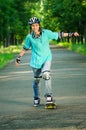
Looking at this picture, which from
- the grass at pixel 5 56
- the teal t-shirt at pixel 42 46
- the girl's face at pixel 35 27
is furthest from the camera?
the grass at pixel 5 56

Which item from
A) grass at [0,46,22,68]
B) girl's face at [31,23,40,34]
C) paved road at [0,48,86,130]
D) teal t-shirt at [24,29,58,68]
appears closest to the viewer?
paved road at [0,48,86,130]

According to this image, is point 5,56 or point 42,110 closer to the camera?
point 42,110

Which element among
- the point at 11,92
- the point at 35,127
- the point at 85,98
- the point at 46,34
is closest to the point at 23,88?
the point at 11,92

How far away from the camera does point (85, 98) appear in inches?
542

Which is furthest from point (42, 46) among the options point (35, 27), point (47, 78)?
point (47, 78)

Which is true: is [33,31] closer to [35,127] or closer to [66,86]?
[35,127]

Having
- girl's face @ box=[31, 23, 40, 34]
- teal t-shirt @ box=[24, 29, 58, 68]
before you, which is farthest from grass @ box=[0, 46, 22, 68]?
girl's face @ box=[31, 23, 40, 34]

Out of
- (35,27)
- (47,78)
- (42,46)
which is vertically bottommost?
(47,78)

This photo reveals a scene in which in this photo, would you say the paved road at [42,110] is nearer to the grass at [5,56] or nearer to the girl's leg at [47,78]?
the girl's leg at [47,78]

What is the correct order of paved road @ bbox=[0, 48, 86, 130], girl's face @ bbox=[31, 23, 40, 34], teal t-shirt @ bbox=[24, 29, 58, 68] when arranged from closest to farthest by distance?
paved road @ bbox=[0, 48, 86, 130] → girl's face @ bbox=[31, 23, 40, 34] → teal t-shirt @ bbox=[24, 29, 58, 68]

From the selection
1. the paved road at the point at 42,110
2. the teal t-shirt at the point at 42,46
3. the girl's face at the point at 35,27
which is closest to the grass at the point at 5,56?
the paved road at the point at 42,110

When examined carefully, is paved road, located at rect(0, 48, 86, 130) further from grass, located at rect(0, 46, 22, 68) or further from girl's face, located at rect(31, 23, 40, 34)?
grass, located at rect(0, 46, 22, 68)

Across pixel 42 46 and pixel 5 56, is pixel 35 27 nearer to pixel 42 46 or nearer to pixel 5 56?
pixel 42 46

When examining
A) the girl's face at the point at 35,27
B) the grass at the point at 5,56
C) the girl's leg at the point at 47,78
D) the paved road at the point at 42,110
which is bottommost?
the grass at the point at 5,56
